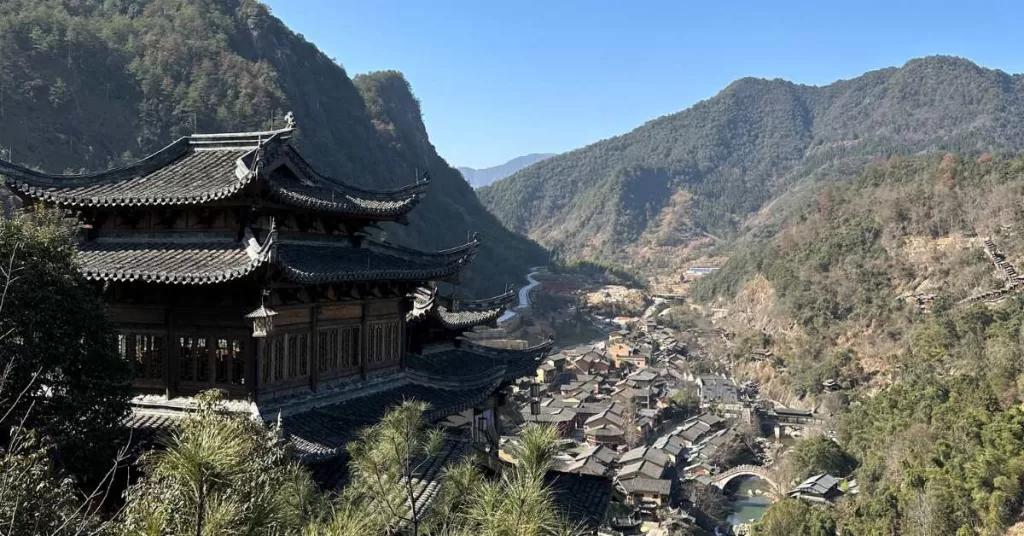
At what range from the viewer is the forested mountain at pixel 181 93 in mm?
54781

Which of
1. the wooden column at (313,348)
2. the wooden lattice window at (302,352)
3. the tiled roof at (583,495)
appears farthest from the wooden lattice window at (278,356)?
the tiled roof at (583,495)

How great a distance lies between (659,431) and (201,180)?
2092 inches

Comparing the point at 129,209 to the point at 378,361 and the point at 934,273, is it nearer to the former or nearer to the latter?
the point at 378,361

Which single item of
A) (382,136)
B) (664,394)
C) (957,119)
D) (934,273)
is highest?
(957,119)

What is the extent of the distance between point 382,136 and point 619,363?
142 ft

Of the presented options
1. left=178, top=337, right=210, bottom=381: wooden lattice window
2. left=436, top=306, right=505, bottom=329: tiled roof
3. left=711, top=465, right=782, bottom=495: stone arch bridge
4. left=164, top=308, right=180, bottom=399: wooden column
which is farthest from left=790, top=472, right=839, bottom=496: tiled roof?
left=164, top=308, right=180, bottom=399: wooden column

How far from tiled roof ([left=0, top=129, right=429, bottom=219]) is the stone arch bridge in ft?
131

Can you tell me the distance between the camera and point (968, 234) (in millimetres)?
66938

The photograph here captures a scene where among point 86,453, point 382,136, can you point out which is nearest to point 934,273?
point 382,136

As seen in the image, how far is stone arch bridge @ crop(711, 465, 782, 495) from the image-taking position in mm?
46406

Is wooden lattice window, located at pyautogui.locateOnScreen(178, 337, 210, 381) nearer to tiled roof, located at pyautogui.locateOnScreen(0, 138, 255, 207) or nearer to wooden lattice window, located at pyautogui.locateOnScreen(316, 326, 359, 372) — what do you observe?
wooden lattice window, located at pyautogui.locateOnScreen(316, 326, 359, 372)

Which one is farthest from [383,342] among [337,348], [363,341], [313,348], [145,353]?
[145,353]

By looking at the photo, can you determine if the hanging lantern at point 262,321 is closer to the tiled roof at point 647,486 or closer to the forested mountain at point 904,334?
the forested mountain at point 904,334

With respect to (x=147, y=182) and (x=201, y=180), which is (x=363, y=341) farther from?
(x=147, y=182)
